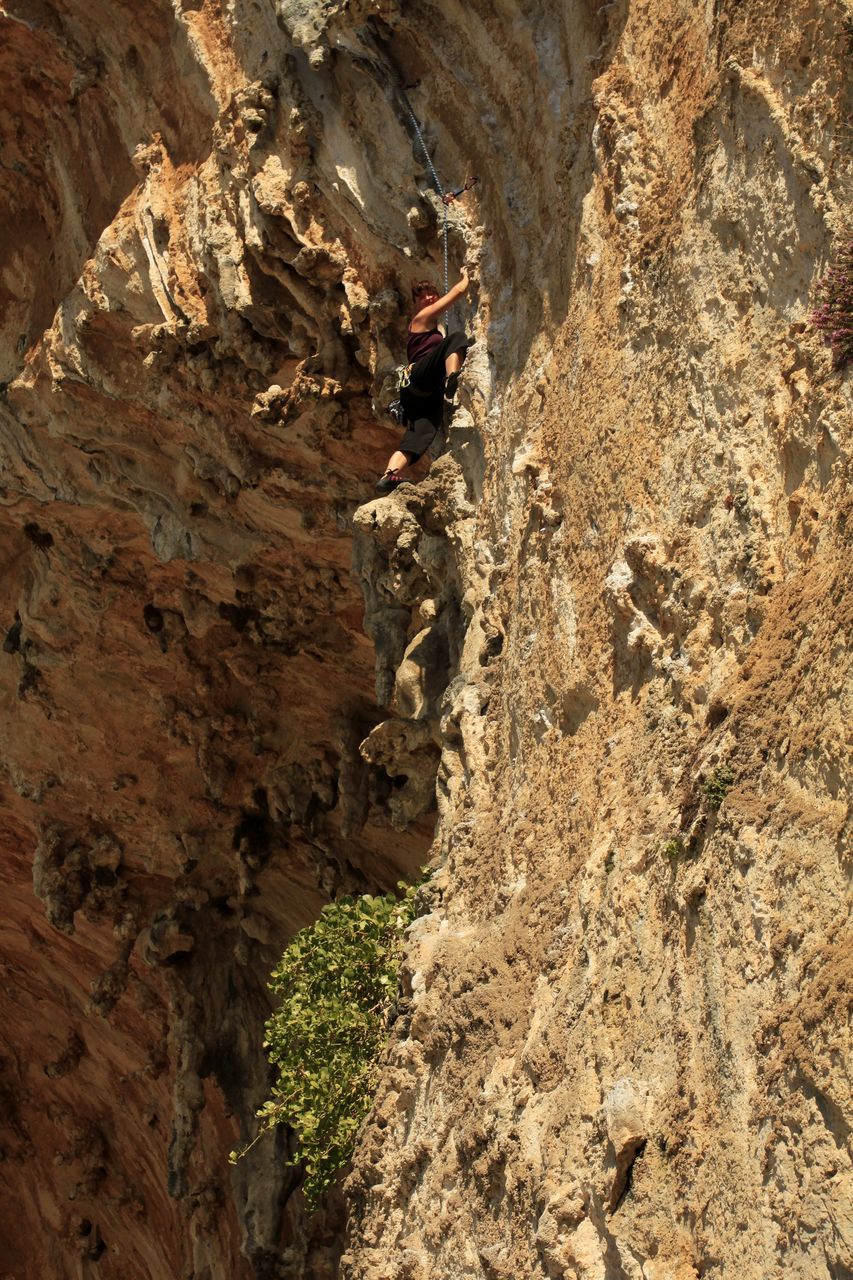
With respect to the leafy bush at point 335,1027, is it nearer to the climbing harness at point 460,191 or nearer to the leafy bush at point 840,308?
the climbing harness at point 460,191

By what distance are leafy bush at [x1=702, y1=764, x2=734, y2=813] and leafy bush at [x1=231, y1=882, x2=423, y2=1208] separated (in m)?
3.34

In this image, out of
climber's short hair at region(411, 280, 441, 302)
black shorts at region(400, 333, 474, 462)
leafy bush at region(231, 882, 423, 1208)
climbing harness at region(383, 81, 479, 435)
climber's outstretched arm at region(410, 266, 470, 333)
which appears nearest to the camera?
leafy bush at region(231, 882, 423, 1208)

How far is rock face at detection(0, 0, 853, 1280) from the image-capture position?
5.21 m

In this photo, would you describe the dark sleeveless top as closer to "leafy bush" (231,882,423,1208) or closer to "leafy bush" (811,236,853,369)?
"leafy bush" (231,882,423,1208)

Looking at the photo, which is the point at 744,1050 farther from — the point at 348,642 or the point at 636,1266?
the point at 348,642

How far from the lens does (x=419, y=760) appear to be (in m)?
9.43

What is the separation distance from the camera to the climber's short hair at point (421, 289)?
30.0 ft

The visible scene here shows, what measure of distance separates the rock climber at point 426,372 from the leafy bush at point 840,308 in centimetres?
352

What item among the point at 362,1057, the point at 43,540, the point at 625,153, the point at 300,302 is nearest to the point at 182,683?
the point at 43,540

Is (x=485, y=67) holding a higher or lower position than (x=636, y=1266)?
higher

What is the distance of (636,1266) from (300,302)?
274 inches

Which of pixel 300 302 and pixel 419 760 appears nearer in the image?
pixel 419 760

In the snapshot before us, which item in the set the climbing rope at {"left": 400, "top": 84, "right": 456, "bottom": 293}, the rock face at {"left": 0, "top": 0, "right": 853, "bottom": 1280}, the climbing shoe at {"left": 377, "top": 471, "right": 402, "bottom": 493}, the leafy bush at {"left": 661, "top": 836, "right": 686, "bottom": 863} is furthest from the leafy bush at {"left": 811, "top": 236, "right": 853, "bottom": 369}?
the climbing shoe at {"left": 377, "top": 471, "right": 402, "bottom": 493}

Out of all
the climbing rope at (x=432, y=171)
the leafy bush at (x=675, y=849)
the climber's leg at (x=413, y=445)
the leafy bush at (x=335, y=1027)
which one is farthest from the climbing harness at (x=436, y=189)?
the leafy bush at (x=675, y=849)
